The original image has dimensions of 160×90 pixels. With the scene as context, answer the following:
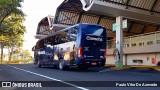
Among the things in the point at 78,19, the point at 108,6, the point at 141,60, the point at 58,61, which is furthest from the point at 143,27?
the point at 58,61

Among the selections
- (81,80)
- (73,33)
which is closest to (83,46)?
(73,33)

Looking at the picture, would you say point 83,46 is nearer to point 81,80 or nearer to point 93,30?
point 93,30

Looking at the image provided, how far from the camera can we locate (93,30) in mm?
19812

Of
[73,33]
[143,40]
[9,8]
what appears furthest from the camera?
[9,8]

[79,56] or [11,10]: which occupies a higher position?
[11,10]

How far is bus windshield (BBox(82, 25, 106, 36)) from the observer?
64.0 ft

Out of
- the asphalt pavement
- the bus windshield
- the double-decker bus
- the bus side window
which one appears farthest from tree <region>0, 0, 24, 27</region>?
the asphalt pavement

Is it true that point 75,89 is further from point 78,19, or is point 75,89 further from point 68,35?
point 78,19

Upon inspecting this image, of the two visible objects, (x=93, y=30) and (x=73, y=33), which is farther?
(x=73, y=33)

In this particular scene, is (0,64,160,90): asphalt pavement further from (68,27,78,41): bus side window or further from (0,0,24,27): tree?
(0,0,24,27): tree

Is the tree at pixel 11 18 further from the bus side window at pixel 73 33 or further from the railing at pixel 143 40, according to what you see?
the bus side window at pixel 73 33

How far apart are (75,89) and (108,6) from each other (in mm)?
15808

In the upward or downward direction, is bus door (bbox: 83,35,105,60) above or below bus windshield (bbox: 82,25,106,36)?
below

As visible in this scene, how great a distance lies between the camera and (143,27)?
141 feet
